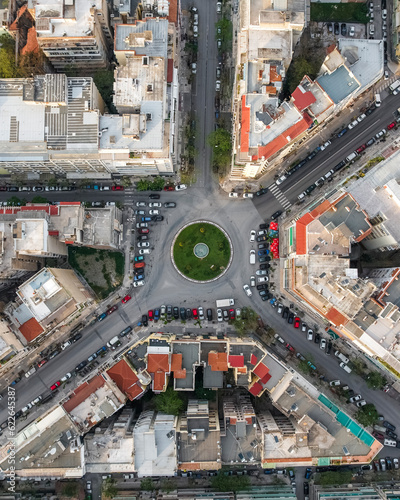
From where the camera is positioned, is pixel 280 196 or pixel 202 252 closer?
pixel 202 252

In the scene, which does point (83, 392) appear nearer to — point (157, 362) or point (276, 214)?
point (157, 362)

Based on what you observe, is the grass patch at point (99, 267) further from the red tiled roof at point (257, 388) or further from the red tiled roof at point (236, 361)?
the red tiled roof at point (257, 388)

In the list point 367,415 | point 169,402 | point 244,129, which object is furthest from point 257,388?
point 244,129

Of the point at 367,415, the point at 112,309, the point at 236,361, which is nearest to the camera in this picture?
the point at 236,361

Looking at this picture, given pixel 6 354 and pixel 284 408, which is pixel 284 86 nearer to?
pixel 284 408

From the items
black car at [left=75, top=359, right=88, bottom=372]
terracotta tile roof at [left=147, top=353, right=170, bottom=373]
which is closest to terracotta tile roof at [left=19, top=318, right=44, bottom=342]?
black car at [left=75, top=359, right=88, bottom=372]

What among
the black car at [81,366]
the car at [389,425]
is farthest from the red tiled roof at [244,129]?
the car at [389,425]

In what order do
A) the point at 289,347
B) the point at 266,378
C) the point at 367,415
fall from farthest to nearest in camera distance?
the point at 289,347 < the point at 367,415 < the point at 266,378
